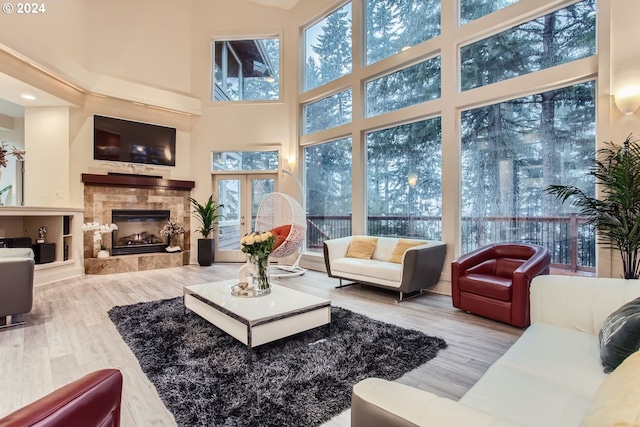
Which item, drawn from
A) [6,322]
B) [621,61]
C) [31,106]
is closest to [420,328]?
[621,61]

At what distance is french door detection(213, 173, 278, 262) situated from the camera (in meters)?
7.04

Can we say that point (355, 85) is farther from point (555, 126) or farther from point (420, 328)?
point (420, 328)

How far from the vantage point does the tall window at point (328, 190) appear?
19.4ft

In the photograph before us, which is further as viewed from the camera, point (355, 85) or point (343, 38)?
point (343, 38)

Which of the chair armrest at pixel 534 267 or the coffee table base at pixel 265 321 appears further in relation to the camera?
the chair armrest at pixel 534 267

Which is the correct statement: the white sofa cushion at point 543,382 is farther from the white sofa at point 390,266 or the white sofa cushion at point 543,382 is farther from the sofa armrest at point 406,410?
the white sofa at point 390,266

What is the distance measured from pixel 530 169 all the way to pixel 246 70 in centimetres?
606

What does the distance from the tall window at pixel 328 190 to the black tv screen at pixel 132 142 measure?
9.61 feet

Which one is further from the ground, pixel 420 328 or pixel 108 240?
pixel 108 240

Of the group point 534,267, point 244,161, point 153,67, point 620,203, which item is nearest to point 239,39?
point 153,67

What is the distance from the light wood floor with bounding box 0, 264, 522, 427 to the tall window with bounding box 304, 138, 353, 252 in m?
1.48

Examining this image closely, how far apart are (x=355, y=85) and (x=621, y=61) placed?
11.6 feet

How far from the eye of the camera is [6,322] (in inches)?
122

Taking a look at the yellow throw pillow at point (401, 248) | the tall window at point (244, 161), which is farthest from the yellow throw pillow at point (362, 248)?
the tall window at point (244, 161)
